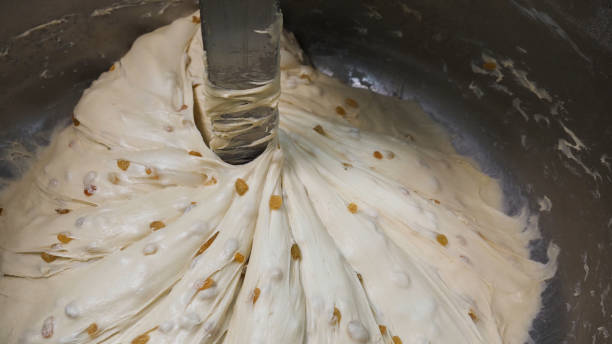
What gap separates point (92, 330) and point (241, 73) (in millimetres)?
530

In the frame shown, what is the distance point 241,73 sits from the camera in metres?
0.87

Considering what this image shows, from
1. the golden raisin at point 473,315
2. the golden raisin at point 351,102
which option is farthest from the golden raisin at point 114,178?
the golden raisin at point 473,315

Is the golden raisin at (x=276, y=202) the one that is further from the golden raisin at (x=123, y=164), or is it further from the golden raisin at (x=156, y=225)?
the golden raisin at (x=123, y=164)

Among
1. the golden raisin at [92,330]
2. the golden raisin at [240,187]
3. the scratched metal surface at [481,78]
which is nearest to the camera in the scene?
the golden raisin at [92,330]

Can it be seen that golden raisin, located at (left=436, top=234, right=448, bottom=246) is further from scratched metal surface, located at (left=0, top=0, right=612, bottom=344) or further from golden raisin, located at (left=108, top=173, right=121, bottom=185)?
golden raisin, located at (left=108, top=173, right=121, bottom=185)

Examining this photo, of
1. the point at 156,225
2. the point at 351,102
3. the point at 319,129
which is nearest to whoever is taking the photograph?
the point at 156,225

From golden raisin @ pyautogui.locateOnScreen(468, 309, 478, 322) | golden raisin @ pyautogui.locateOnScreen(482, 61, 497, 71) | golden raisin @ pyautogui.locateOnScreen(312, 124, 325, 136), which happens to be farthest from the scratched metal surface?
golden raisin @ pyautogui.locateOnScreen(312, 124, 325, 136)

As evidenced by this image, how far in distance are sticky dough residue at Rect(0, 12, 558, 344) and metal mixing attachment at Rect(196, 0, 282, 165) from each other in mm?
57

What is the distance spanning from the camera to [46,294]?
98 centimetres

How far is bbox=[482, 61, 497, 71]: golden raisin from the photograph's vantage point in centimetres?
138

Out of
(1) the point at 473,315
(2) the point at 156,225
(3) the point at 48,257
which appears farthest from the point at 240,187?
(1) the point at 473,315

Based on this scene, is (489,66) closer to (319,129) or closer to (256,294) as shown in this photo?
(319,129)

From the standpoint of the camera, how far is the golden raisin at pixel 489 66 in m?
1.38

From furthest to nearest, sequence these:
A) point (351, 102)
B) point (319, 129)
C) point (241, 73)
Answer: point (351, 102) → point (319, 129) → point (241, 73)
